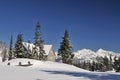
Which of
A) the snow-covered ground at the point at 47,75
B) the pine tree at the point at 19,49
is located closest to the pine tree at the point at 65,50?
the pine tree at the point at 19,49

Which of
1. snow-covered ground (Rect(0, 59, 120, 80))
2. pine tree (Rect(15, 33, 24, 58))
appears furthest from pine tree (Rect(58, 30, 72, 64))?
snow-covered ground (Rect(0, 59, 120, 80))

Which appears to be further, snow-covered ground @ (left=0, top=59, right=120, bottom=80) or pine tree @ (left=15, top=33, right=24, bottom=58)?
pine tree @ (left=15, top=33, right=24, bottom=58)

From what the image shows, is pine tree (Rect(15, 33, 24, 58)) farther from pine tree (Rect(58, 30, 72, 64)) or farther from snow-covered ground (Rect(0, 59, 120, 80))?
snow-covered ground (Rect(0, 59, 120, 80))

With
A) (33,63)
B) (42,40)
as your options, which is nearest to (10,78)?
(33,63)

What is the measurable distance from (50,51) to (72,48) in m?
19.8

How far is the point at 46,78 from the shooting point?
14.2 m

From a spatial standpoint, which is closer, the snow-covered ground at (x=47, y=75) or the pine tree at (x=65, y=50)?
the snow-covered ground at (x=47, y=75)

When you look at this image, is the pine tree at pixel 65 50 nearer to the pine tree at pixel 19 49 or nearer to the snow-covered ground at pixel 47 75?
the pine tree at pixel 19 49

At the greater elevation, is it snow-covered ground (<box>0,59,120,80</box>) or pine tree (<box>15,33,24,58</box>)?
pine tree (<box>15,33,24,58</box>)

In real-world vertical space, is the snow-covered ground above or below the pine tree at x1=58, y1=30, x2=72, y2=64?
below

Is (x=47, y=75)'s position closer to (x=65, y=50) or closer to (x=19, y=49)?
(x=65, y=50)

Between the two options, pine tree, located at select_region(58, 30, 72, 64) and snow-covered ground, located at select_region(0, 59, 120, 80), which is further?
pine tree, located at select_region(58, 30, 72, 64)

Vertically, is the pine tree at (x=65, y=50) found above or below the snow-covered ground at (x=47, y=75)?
above

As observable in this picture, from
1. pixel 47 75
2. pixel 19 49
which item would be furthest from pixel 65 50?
pixel 47 75
